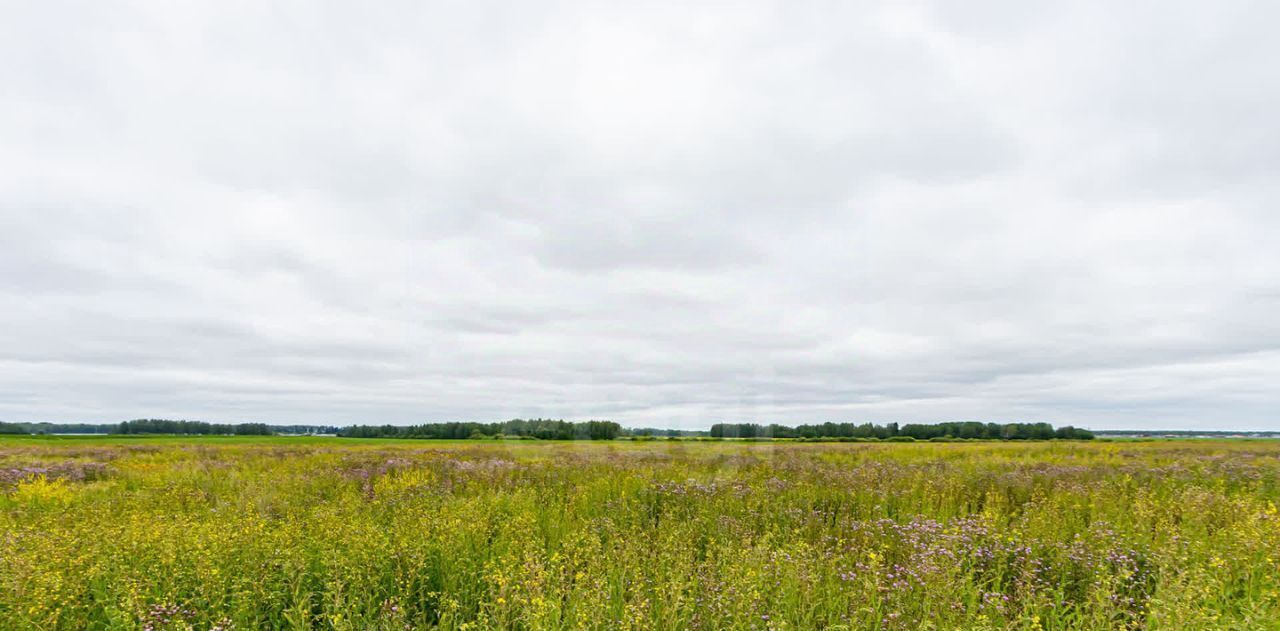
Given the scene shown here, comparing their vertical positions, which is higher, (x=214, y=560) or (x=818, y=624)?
(x=214, y=560)

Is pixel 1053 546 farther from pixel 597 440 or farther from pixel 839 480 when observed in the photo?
pixel 597 440

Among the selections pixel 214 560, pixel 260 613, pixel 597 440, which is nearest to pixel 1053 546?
pixel 260 613

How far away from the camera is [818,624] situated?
4289 mm

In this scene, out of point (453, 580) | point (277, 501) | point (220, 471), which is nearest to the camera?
point (453, 580)

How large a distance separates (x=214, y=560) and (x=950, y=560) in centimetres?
681

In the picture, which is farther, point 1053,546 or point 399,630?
point 1053,546

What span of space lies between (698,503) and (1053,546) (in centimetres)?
446

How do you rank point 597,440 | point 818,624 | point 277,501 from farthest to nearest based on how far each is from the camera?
point 597,440
point 277,501
point 818,624

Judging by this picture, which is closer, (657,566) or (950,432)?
(657,566)

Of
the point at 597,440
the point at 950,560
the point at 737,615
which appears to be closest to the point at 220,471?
the point at 737,615

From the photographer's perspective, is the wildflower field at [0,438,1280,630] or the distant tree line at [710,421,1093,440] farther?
the distant tree line at [710,421,1093,440]

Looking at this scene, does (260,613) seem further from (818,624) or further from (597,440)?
(597,440)

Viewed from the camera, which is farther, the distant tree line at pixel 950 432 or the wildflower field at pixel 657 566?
the distant tree line at pixel 950 432

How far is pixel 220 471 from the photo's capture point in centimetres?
1588
